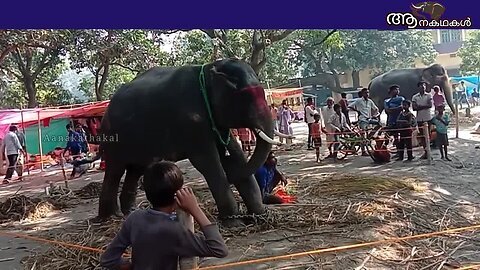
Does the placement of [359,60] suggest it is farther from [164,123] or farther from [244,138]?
[164,123]

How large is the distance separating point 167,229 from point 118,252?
269mm

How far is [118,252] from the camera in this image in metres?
2.29

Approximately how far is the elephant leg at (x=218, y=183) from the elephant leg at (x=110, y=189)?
4.39 feet

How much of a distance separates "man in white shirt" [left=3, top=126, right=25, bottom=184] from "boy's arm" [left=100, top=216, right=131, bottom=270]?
10.5 meters

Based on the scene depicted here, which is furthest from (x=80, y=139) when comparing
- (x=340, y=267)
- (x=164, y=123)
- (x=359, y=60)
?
(x=359, y=60)

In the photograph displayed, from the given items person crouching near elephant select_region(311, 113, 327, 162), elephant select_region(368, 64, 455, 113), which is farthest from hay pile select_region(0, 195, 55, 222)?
elephant select_region(368, 64, 455, 113)

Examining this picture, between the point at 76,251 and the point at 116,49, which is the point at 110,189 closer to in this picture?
the point at 76,251

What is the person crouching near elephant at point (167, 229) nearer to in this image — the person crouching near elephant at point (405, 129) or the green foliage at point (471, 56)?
the person crouching near elephant at point (405, 129)

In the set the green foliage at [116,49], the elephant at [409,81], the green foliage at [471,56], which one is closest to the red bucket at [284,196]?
the green foliage at [116,49]

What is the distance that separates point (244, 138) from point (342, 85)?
2023 centimetres

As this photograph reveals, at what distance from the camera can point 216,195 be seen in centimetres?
540

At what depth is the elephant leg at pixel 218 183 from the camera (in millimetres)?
5379

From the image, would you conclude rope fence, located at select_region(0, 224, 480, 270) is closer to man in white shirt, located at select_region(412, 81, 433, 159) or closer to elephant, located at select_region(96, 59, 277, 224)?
elephant, located at select_region(96, 59, 277, 224)

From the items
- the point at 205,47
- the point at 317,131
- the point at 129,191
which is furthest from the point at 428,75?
the point at 129,191
